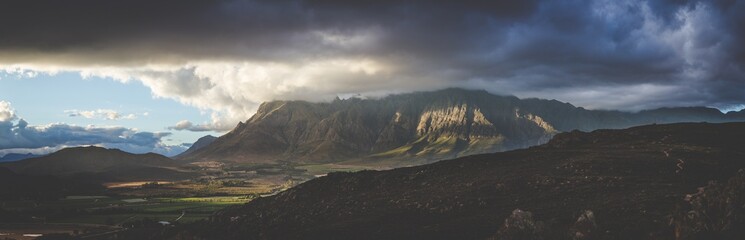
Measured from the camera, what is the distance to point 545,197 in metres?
95.9

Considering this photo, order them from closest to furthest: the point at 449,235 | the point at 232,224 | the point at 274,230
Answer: the point at 449,235 → the point at 274,230 → the point at 232,224

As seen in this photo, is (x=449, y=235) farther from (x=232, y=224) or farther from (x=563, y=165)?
(x=232, y=224)

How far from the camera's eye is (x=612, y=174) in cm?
10581

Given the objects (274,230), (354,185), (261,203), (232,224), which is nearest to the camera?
(274,230)

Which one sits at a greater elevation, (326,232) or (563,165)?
(563,165)

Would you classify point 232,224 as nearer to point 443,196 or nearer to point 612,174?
point 443,196

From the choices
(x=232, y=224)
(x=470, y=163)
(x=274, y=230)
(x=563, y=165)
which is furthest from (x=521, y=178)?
(x=232, y=224)

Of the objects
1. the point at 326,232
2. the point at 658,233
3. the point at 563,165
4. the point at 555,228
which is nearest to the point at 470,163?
the point at 563,165

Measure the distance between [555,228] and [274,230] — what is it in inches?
2133

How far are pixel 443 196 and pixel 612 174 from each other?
31456mm

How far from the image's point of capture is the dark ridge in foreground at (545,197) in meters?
65.6

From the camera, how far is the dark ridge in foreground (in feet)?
215

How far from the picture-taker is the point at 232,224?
12331 centimetres

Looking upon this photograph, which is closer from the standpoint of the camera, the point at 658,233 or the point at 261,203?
the point at 658,233
